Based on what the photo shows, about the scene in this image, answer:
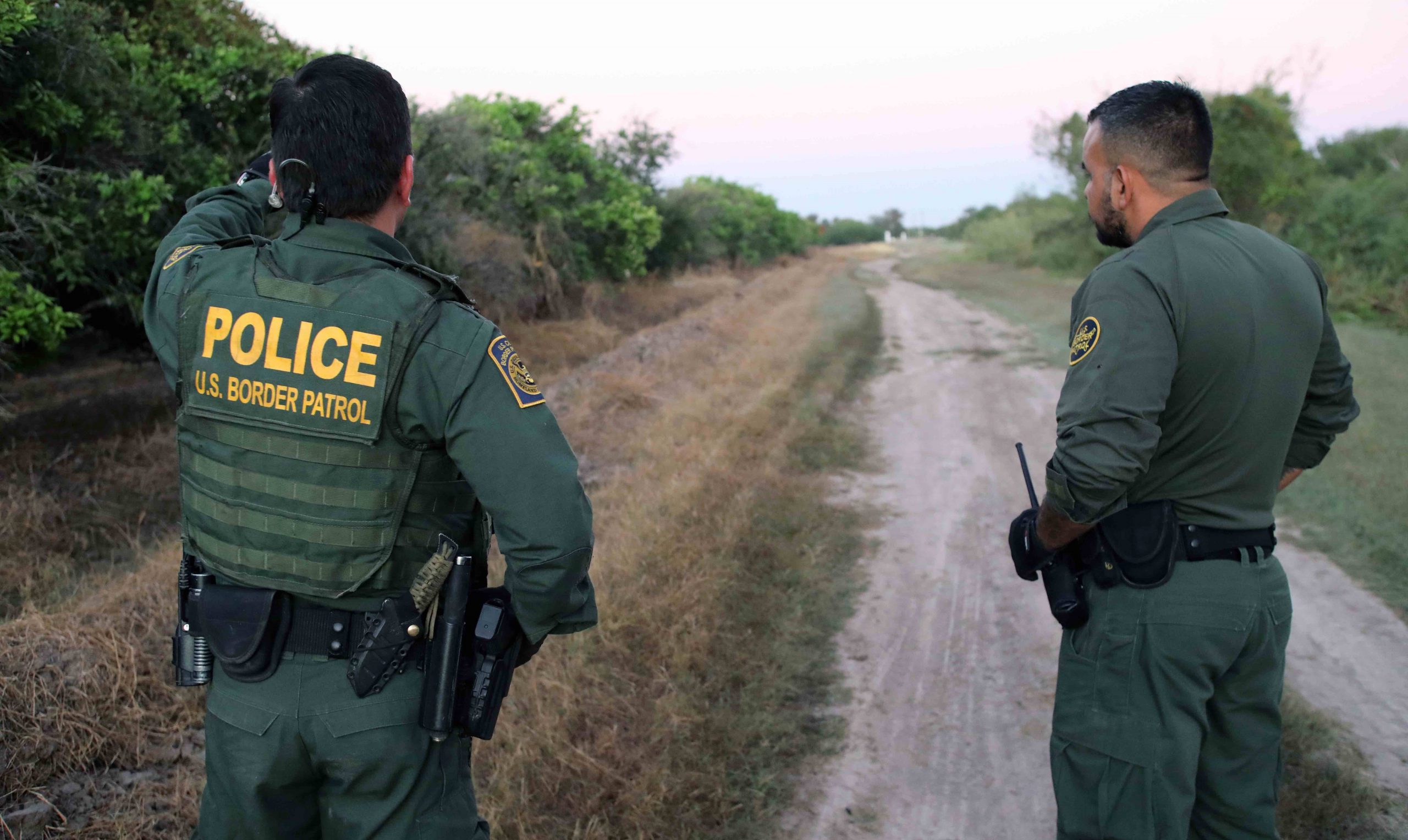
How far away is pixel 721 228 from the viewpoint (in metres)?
32.8

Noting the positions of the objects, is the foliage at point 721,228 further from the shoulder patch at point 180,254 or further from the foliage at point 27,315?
the shoulder patch at point 180,254

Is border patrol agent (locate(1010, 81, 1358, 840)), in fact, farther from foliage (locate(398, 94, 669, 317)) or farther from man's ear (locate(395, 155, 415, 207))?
foliage (locate(398, 94, 669, 317))

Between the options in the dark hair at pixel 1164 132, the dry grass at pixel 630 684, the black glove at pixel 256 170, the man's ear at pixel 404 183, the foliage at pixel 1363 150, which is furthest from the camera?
the foliage at pixel 1363 150

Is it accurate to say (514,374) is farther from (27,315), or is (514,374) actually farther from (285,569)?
(27,315)

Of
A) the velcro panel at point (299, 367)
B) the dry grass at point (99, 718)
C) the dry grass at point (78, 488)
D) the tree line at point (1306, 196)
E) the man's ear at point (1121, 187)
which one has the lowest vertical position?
the dry grass at point (78, 488)

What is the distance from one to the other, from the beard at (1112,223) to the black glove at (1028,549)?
77cm

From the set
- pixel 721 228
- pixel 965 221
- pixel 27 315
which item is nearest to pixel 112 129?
pixel 27 315

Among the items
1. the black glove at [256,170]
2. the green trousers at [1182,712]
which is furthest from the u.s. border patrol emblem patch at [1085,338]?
the black glove at [256,170]

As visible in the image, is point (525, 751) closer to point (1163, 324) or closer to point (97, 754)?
point (97, 754)

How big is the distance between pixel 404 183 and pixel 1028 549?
71.8 inches

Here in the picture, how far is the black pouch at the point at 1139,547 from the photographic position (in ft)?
7.08

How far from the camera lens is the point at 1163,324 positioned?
210 centimetres

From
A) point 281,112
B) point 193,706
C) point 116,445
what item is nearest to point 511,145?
point 116,445

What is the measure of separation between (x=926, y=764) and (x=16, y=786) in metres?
3.07
